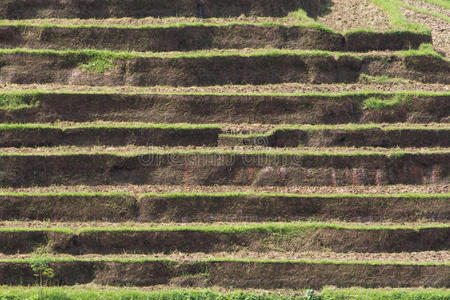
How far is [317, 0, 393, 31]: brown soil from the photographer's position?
20922mm

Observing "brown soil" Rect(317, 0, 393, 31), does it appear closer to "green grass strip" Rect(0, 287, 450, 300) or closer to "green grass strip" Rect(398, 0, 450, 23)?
"green grass strip" Rect(398, 0, 450, 23)

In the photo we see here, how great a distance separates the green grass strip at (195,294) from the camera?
13891 mm

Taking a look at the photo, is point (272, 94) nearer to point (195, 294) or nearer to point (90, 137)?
point (90, 137)

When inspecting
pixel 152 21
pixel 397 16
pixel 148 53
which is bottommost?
pixel 148 53

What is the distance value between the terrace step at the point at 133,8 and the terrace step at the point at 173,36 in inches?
32.0

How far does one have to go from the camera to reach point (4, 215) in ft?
52.1

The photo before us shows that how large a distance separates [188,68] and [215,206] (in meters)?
4.59

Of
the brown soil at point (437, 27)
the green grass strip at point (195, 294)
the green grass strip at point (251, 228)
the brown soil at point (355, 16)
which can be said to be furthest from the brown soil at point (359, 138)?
the green grass strip at point (195, 294)

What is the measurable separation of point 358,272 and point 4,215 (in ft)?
27.4

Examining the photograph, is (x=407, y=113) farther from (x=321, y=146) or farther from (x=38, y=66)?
(x=38, y=66)

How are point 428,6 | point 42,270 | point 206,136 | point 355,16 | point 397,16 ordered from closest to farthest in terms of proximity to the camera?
1. point 42,270
2. point 206,136
3. point 397,16
4. point 355,16
5. point 428,6

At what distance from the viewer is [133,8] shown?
20344 millimetres

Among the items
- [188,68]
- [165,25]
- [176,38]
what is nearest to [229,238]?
[188,68]

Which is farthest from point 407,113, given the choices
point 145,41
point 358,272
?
point 145,41
